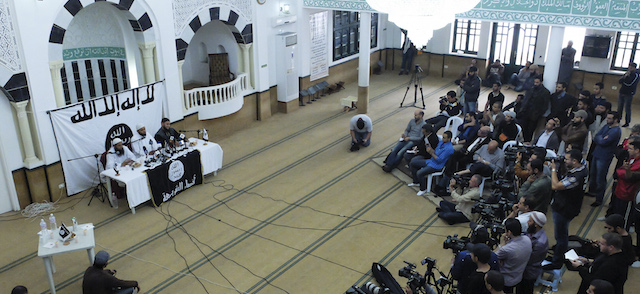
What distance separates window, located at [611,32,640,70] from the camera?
40.4ft

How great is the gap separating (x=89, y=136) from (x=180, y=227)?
7.51ft

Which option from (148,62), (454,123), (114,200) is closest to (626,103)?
(454,123)

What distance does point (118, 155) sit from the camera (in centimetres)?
812

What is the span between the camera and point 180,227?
7406mm

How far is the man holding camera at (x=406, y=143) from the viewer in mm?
9031

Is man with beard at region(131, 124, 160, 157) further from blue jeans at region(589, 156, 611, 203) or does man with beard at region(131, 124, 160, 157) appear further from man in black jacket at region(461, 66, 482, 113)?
blue jeans at region(589, 156, 611, 203)

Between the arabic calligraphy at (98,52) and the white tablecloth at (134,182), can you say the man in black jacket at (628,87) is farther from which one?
the arabic calligraphy at (98,52)

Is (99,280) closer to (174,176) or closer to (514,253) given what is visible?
(174,176)

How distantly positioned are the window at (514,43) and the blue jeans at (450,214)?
8.03 metres

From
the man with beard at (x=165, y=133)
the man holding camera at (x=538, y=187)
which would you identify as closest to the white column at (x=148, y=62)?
the man with beard at (x=165, y=133)

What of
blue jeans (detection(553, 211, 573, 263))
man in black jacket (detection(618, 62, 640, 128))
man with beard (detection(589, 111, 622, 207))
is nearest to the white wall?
man with beard (detection(589, 111, 622, 207))

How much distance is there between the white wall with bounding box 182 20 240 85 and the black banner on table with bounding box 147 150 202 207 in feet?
11.2

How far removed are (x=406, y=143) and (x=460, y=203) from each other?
215cm

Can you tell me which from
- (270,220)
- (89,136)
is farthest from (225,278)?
(89,136)
